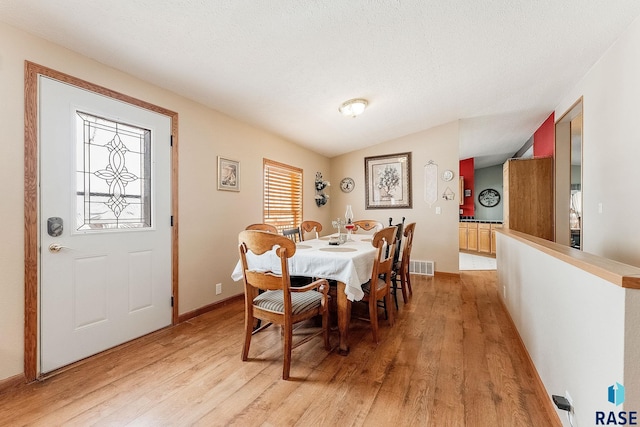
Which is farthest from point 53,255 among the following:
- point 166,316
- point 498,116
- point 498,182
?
point 498,182

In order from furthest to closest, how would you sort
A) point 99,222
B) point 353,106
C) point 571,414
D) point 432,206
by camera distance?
point 432,206 < point 353,106 < point 99,222 < point 571,414

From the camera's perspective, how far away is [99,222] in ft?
7.16

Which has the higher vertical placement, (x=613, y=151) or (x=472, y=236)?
(x=613, y=151)

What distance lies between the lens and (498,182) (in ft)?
27.8

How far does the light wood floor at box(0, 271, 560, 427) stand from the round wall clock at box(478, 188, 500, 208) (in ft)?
22.7

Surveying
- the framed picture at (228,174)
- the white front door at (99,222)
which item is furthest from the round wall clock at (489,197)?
the white front door at (99,222)

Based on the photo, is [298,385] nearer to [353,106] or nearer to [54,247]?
[54,247]

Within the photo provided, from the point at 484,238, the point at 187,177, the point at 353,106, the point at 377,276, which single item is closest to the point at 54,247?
the point at 187,177

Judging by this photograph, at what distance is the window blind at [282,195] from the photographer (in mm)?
4102

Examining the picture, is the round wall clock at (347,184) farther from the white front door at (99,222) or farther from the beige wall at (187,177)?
the white front door at (99,222)

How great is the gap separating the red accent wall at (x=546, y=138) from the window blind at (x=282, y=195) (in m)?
4.05

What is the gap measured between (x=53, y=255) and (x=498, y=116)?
18.5 feet

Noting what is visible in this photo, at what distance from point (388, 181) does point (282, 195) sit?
6.91 ft

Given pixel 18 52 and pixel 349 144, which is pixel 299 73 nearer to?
pixel 18 52
